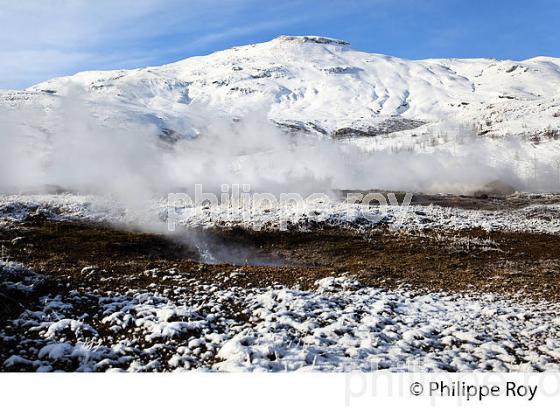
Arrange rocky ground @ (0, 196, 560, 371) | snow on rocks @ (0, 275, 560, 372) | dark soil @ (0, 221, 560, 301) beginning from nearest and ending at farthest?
snow on rocks @ (0, 275, 560, 372), rocky ground @ (0, 196, 560, 371), dark soil @ (0, 221, 560, 301)

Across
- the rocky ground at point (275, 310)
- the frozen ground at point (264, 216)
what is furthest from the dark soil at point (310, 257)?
the frozen ground at point (264, 216)

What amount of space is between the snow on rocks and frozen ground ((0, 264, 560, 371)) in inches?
1.3

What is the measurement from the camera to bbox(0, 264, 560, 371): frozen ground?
1018 cm

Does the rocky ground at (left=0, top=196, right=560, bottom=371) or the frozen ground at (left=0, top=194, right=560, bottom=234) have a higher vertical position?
the frozen ground at (left=0, top=194, right=560, bottom=234)

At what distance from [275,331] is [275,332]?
0.21 feet

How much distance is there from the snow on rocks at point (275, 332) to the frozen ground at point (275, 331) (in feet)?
0.11

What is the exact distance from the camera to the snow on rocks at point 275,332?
10.2 meters

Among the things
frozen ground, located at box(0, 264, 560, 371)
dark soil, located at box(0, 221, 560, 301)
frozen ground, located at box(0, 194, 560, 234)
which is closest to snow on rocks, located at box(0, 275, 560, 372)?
frozen ground, located at box(0, 264, 560, 371)

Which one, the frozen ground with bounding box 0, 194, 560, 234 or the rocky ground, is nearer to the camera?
the rocky ground

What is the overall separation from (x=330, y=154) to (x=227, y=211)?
Result: 54590mm

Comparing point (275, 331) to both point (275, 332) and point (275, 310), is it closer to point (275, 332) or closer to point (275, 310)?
point (275, 332)

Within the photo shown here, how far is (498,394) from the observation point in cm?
862

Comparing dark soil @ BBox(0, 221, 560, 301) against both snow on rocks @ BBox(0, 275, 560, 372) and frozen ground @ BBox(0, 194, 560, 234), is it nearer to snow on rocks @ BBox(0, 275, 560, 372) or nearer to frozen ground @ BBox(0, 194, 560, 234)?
frozen ground @ BBox(0, 194, 560, 234)

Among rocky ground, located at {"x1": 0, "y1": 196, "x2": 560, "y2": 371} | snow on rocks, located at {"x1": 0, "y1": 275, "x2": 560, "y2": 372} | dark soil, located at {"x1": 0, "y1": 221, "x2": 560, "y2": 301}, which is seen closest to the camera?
snow on rocks, located at {"x1": 0, "y1": 275, "x2": 560, "y2": 372}
